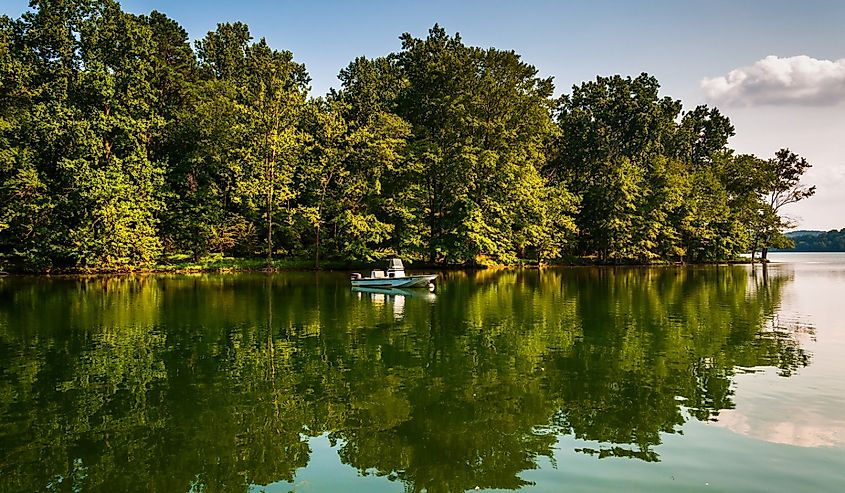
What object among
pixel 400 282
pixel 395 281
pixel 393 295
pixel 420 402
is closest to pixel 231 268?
pixel 395 281

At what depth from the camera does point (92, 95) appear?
4991 centimetres

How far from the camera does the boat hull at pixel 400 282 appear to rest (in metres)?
35.9

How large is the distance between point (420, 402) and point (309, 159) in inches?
2036

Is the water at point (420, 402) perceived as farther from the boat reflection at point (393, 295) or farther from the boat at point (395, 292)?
the boat at point (395, 292)

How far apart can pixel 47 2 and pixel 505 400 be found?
182 feet

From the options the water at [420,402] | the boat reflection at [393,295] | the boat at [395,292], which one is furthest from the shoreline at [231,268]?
the water at [420,402]

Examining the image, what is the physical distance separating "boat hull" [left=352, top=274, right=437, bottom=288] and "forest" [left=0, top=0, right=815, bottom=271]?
19.0 metres

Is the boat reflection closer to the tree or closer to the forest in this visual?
the forest

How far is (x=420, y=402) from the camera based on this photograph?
1120 cm

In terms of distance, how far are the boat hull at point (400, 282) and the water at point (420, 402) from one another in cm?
1229

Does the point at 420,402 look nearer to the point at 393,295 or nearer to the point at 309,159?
the point at 393,295

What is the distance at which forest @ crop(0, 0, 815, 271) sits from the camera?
4872 cm

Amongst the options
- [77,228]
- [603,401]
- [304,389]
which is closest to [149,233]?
[77,228]

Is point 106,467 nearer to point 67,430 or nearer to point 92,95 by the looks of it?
point 67,430
